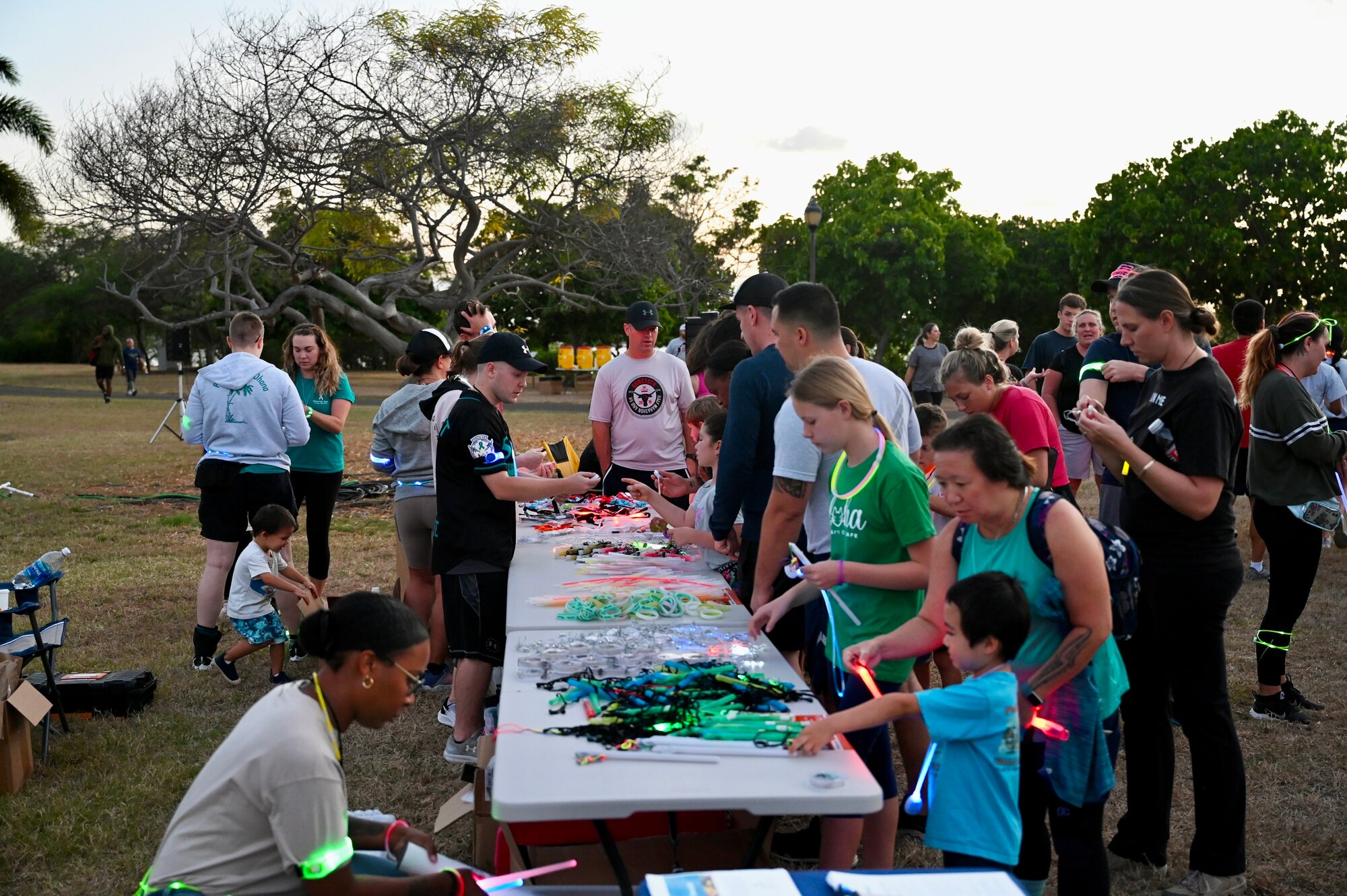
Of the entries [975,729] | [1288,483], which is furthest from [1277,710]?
[975,729]

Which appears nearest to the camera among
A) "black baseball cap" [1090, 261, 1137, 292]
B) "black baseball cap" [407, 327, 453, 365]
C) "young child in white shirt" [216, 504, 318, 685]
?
"black baseball cap" [1090, 261, 1137, 292]

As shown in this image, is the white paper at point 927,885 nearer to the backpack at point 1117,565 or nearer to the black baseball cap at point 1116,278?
the backpack at point 1117,565

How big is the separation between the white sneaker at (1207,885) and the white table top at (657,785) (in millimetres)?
1508

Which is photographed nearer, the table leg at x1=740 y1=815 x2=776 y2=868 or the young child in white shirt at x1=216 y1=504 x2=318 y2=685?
the table leg at x1=740 y1=815 x2=776 y2=868

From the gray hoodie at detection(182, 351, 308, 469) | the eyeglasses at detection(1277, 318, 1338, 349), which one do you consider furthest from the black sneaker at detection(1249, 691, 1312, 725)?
the gray hoodie at detection(182, 351, 308, 469)

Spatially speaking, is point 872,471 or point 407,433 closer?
point 872,471

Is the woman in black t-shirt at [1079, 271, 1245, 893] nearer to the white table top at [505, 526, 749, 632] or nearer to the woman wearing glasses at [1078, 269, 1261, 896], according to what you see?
the woman wearing glasses at [1078, 269, 1261, 896]

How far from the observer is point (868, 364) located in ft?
11.6

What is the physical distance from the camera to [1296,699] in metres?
4.79

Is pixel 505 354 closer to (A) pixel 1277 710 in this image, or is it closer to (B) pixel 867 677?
(B) pixel 867 677

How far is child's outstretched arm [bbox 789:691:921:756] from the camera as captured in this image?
7.45 feet

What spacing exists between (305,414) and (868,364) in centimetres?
371

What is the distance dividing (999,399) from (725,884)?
2.88 metres

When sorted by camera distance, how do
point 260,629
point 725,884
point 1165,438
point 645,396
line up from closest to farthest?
point 725,884
point 1165,438
point 260,629
point 645,396
